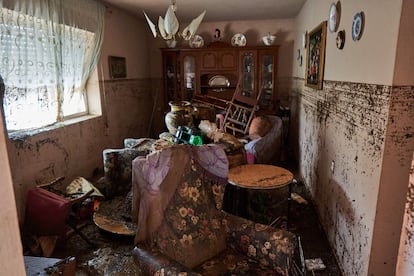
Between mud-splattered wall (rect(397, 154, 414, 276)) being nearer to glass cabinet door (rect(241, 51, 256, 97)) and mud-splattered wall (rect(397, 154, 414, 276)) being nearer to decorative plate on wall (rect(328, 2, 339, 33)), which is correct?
decorative plate on wall (rect(328, 2, 339, 33))

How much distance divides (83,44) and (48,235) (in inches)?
85.6

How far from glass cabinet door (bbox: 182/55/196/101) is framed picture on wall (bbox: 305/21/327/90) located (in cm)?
227

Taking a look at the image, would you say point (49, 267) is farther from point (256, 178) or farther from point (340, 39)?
point (340, 39)

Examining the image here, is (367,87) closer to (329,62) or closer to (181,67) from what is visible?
(329,62)

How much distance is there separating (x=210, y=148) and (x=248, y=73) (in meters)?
3.71

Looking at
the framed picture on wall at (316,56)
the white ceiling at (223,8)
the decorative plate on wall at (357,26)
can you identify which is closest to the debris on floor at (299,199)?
the framed picture on wall at (316,56)

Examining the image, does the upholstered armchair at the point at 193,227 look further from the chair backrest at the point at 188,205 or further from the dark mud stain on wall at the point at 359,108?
the dark mud stain on wall at the point at 359,108

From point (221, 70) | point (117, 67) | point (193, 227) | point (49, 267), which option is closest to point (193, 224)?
point (193, 227)

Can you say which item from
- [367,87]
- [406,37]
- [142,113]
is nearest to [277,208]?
[367,87]

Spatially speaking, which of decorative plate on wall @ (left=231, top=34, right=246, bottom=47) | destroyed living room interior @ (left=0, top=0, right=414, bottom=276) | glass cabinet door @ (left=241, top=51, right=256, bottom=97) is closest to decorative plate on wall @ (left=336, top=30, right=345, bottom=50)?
destroyed living room interior @ (left=0, top=0, right=414, bottom=276)

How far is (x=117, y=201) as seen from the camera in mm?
2566

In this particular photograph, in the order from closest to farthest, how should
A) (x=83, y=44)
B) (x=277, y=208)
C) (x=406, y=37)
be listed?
(x=406, y=37) → (x=277, y=208) → (x=83, y=44)

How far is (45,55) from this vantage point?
2.75 meters

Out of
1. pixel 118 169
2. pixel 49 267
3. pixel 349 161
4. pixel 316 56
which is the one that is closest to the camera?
pixel 49 267
